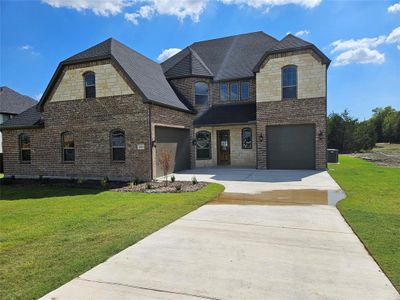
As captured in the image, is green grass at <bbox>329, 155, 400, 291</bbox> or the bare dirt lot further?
Answer: the bare dirt lot

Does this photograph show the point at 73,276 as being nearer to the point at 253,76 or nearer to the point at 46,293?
the point at 46,293

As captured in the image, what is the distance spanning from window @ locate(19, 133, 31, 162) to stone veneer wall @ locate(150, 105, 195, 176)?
8555 millimetres

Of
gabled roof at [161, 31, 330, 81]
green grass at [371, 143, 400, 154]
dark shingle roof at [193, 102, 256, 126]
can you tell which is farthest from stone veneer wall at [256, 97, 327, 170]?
green grass at [371, 143, 400, 154]

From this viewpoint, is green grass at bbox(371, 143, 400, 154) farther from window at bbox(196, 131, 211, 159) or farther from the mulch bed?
the mulch bed

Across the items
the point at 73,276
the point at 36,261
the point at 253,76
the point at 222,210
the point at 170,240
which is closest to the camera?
the point at 73,276

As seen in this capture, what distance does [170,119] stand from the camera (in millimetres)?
15398

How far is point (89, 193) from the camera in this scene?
34.8 ft

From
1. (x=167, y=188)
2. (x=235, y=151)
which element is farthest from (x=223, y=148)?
(x=167, y=188)

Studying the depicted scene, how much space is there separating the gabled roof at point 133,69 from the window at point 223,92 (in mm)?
3352

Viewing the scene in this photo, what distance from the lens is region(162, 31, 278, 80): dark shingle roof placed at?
64.0ft

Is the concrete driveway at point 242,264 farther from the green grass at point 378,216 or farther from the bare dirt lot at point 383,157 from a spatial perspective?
the bare dirt lot at point 383,157

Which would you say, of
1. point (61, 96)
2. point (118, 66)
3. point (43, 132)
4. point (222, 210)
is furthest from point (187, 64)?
point (222, 210)

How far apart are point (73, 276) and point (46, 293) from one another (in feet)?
1.41

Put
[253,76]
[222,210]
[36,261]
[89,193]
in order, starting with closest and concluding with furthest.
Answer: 1. [36,261]
2. [222,210]
3. [89,193]
4. [253,76]
